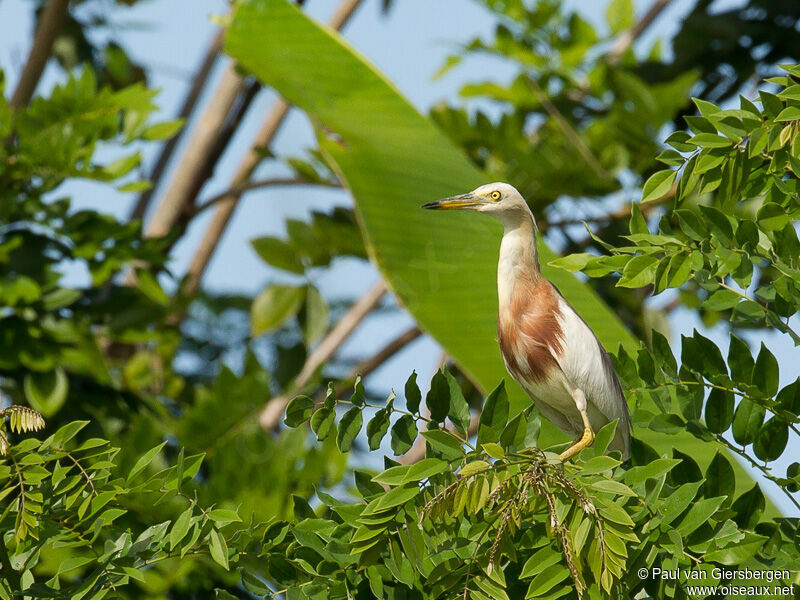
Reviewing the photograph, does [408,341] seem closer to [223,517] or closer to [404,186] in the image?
[404,186]

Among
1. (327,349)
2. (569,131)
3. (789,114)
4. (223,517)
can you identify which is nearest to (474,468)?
(223,517)

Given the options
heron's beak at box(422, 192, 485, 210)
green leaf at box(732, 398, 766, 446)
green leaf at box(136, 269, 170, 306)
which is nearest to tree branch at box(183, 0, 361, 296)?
green leaf at box(136, 269, 170, 306)

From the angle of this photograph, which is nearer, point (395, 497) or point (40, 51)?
point (395, 497)

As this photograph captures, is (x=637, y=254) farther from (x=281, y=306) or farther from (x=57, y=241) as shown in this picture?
(x=281, y=306)

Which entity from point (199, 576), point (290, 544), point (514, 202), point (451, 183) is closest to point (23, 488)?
point (290, 544)

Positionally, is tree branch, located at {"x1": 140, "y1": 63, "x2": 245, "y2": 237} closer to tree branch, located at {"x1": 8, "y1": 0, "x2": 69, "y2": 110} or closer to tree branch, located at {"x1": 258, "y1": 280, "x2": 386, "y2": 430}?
tree branch, located at {"x1": 8, "y1": 0, "x2": 69, "y2": 110}

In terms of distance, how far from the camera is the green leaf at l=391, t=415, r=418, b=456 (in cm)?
162

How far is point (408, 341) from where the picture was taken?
4113 millimetres

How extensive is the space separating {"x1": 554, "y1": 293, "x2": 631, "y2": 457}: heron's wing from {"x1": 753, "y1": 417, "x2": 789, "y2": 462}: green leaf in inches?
10.7

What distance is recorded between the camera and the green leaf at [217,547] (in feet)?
4.95

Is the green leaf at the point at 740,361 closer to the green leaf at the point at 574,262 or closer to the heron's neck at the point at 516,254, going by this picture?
the green leaf at the point at 574,262

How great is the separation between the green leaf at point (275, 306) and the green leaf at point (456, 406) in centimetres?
232

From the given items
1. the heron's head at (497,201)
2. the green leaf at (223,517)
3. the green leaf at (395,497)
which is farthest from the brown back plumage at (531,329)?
the green leaf at (223,517)

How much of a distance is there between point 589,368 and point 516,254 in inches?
9.1
